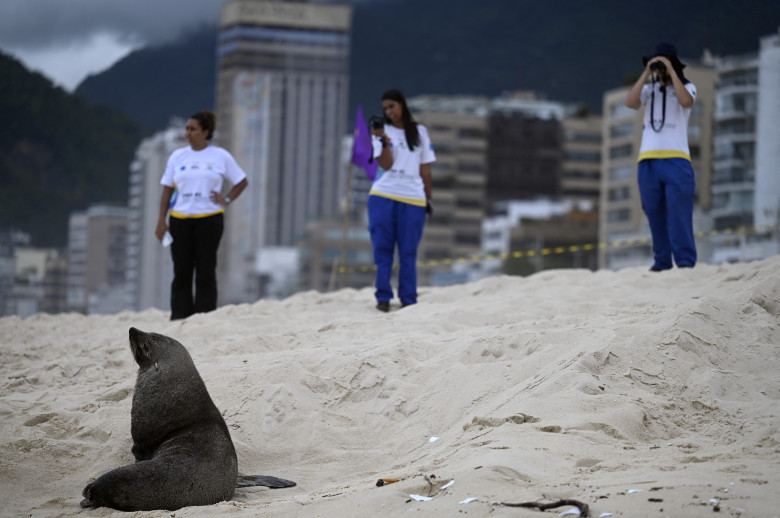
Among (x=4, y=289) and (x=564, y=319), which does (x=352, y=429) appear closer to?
(x=564, y=319)

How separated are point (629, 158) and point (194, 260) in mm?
71704

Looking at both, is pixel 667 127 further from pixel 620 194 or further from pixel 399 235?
pixel 620 194

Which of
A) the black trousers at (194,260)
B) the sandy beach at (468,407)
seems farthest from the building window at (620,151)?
the sandy beach at (468,407)

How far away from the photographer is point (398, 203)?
788cm

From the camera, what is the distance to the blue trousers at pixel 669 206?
7.61 meters

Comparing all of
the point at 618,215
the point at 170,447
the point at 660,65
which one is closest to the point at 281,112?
the point at 618,215

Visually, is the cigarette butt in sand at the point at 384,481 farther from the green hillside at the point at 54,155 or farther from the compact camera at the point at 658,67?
the green hillside at the point at 54,155

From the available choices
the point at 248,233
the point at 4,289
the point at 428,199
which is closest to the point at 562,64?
the point at 248,233

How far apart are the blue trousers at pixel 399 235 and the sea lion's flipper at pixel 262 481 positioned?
3535 mm

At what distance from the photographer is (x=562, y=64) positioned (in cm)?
14588

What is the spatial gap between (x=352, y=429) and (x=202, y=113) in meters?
3.88

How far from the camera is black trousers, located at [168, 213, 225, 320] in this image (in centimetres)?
786

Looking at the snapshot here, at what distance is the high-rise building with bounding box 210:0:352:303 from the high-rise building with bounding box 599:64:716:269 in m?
74.0

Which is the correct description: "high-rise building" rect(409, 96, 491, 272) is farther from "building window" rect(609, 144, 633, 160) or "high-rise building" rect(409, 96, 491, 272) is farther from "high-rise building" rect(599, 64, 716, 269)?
"high-rise building" rect(599, 64, 716, 269)
